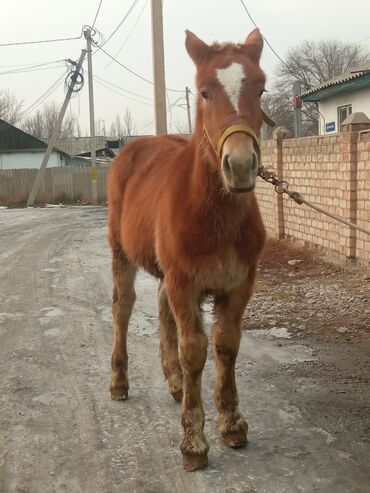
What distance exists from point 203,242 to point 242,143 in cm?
80

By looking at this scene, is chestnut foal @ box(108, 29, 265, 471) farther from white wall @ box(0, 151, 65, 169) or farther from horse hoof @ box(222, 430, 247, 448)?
white wall @ box(0, 151, 65, 169)

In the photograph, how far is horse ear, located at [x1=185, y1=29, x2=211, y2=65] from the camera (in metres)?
3.34

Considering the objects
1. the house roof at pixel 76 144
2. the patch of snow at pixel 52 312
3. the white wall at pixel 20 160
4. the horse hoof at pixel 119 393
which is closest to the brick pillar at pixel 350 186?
the patch of snow at pixel 52 312

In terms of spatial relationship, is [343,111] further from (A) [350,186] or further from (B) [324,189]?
(A) [350,186]

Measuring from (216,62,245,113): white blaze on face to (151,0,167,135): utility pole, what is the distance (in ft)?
34.1

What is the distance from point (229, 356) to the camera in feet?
12.6

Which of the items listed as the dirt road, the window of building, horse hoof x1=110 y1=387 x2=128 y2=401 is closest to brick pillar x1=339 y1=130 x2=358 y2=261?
the dirt road

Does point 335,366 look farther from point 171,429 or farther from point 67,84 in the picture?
point 67,84

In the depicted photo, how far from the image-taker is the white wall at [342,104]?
21897 millimetres

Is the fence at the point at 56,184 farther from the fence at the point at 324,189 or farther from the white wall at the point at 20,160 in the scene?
the fence at the point at 324,189

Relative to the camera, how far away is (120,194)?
17.0ft

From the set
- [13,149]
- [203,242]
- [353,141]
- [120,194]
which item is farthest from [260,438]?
[13,149]

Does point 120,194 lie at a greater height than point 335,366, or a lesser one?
greater

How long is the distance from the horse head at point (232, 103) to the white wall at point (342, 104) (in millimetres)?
18599
